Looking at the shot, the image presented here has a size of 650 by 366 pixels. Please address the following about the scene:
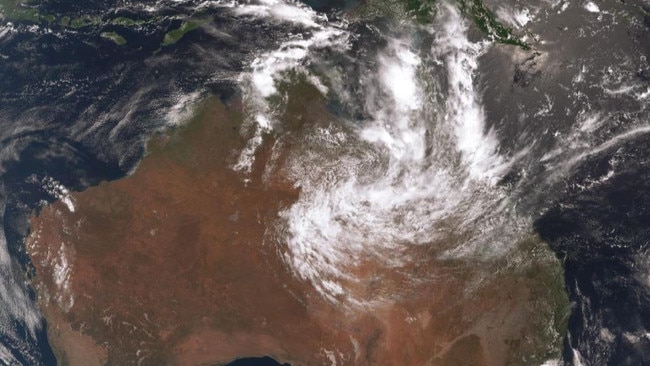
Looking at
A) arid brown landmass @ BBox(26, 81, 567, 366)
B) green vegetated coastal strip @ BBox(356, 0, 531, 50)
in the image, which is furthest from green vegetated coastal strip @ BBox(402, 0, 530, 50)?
arid brown landmass @ BBox(26, 81, 567, 366)

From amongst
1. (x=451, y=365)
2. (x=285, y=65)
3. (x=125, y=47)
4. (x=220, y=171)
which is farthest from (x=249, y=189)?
(x=451, y=365)

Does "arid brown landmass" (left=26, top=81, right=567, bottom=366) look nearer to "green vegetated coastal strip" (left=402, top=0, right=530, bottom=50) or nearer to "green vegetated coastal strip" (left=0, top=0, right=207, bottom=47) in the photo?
"green vegetated coastal strip" (left=0, top=0, right=207, bottom=47)

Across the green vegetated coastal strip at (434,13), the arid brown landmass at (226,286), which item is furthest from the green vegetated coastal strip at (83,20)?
the green vegetated coastal strip at (434,13)

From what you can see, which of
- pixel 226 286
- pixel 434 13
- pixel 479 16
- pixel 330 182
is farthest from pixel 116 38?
pixel 479 16

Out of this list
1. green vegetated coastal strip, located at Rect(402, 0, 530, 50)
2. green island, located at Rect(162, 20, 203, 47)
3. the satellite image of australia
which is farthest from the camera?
green island, located at Rect(162, 20, 203, 47)

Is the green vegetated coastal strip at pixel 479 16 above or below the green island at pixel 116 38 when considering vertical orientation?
above

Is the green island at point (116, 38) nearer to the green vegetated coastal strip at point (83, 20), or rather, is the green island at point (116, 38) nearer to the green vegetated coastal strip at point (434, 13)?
the green vegetated coastal strip at point (83, 20)

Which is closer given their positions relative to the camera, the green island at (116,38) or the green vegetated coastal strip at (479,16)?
the green vegetated coastal strip at (479,16)
